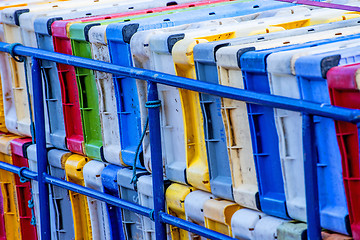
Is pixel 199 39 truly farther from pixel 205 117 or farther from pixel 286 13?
pixel 286 13

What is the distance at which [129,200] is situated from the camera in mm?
3725

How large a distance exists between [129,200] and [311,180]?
4.47 feet

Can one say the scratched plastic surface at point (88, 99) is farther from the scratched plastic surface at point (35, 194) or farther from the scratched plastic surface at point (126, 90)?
the scratched plastic surface at point (35, 194)

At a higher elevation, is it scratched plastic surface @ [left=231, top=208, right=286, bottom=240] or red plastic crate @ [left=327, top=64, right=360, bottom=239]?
red plastic crate @ [left=327, top=64, right=360, bottom=239]

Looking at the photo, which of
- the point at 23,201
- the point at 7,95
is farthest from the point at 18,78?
the point at 23,201

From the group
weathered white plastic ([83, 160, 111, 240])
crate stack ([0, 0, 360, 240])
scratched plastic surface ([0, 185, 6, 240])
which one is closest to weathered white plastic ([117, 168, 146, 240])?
crate stack ([0, 0, 360, 240])

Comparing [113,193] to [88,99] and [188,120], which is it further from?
[188,120]

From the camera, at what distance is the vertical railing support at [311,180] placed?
2.60m

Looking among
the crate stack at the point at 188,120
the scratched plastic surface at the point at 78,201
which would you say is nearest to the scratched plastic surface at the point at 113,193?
the crate stack at the point at 188,120

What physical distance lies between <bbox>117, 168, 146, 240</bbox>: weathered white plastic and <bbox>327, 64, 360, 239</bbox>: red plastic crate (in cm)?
129

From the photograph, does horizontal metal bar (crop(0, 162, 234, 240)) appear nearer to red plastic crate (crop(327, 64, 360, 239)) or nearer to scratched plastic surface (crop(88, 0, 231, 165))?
scratched plastic surface (crop(88, 0, 231, 165))

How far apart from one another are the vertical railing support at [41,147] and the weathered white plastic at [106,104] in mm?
437

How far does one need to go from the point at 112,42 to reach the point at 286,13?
3.79ft

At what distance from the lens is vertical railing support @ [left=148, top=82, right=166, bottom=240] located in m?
3.32
